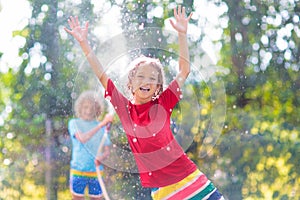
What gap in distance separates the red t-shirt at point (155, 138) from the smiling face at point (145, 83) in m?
0.02

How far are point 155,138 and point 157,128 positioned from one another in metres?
0.03

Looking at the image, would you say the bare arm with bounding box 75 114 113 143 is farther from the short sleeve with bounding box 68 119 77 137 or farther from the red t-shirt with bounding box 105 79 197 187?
the red t-shirt with bounding box 105 79 197 187

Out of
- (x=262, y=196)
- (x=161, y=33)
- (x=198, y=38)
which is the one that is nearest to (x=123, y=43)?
(x=161, y=33)

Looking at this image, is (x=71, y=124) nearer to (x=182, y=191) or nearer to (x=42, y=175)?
(x=42, y=175)

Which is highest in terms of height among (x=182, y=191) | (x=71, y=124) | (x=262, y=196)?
(x=71, y=124)

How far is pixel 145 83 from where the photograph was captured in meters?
1.70

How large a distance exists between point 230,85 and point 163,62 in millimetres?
879

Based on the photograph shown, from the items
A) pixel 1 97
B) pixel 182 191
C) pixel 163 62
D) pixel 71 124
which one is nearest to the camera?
pixel 182 191

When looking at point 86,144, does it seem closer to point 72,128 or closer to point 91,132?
point 91,132

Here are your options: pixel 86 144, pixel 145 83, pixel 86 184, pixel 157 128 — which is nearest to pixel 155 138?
pixel 157 128

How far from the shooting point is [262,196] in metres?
2.73

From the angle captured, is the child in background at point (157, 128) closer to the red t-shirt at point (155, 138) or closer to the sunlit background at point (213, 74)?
the red t-shirt at point (155, 138)

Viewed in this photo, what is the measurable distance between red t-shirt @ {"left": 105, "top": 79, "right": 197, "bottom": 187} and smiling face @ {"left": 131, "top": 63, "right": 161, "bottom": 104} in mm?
20

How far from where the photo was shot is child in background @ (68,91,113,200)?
227cm
